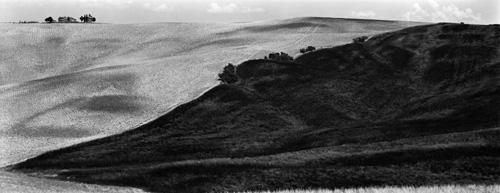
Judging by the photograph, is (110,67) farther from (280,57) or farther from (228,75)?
(280,57)

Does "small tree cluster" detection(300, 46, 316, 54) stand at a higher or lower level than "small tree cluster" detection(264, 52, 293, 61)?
higher

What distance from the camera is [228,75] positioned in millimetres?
99312

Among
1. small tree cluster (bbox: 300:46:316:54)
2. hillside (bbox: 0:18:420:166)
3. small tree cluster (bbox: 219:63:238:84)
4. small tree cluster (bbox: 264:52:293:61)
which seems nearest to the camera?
hillside (bbox: 0:18:420:166)

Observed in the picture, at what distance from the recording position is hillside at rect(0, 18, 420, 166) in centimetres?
8312

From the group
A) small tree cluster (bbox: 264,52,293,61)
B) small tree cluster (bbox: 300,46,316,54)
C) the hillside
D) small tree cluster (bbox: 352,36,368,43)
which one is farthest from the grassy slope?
the hillside

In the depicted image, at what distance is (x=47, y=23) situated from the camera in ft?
583

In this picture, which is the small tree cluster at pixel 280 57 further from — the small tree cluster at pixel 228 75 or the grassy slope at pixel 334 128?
the small tree cluster at pixel 228 75

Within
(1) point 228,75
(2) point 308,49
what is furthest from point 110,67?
(2) point 308,49

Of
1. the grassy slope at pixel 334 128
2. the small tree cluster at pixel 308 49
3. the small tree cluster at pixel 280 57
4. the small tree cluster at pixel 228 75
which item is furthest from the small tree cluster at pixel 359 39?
the small tree cluster at pixel 228 75

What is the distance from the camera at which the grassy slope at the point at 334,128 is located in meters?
49.1

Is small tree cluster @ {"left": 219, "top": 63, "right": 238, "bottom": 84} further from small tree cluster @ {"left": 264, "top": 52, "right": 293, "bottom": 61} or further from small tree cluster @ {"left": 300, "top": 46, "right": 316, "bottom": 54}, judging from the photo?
small tree cluster @ {"left": 300, "top": 46, "right": 316, "bottom": 54}

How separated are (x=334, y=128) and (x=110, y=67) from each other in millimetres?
54586

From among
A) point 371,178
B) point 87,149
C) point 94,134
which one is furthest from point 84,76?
point 371,178

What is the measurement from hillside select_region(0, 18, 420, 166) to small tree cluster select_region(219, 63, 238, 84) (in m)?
1.84
